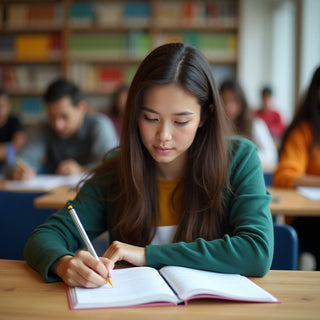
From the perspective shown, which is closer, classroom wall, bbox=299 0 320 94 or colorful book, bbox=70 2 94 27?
classroom wall, bbox=299 0 320 94

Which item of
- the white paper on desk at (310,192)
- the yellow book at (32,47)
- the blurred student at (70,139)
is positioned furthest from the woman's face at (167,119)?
the yellow book at (32,47)

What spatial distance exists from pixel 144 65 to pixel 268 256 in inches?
23.7

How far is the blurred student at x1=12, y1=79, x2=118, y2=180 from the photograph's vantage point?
312 cm

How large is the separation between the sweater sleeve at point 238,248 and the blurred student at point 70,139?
2.02 meters

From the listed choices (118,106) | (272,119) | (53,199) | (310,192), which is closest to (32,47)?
(118,106)

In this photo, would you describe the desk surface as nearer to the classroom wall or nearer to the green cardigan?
the green cardigan

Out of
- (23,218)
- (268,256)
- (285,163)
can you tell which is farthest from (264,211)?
(285,163)

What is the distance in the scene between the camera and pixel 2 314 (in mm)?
825

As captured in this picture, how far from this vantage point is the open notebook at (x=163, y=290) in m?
0.86

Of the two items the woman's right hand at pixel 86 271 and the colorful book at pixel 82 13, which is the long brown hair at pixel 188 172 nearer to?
the woman's right hand at pixel 86 271

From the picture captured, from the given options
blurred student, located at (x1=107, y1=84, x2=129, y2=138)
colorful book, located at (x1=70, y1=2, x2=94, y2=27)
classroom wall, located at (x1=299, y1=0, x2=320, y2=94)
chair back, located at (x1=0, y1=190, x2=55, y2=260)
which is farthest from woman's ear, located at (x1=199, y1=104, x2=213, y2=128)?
colorful book, located at (x1=70, y1=2, x2=94, y2=27)

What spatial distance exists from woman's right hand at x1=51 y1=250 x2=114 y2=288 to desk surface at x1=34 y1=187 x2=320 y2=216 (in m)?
1.00

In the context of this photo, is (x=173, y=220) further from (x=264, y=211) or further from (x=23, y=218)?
(x=23, y=218)

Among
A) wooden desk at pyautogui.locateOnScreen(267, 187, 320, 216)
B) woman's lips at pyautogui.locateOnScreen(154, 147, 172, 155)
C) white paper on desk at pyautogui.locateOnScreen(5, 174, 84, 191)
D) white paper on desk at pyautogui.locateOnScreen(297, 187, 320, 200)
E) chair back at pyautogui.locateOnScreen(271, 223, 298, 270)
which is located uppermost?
woman's lips at pyautogui.locateOnScreen(154, 147, 172, 155)
